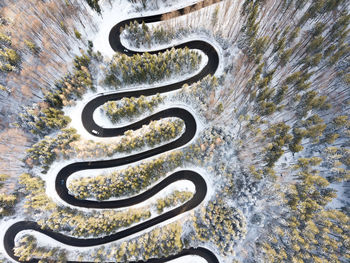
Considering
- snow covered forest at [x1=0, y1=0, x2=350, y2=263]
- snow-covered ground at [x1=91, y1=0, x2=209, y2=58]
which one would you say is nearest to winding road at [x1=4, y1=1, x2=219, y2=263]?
snow covered forest at [x1=0, y1=0, x2=350, y2=263]

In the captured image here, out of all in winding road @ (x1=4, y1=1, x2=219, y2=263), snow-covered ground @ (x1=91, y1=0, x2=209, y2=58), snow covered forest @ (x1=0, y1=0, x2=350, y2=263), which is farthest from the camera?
snow-covered ground @ (x1=91, y1=0, x2=209, y2=58)

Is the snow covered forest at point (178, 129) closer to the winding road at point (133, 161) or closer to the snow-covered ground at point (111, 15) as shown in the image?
the snow-covered ground at point (111, 15)

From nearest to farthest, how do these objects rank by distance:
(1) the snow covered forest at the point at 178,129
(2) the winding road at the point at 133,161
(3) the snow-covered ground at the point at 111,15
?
(1) the snow covered forest at the point at 178,129, (2) the winding road at the point at 133,161, (3) the snow-covered ground at the point at 111,15

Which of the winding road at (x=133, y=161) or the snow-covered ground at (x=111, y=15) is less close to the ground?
the snow-covered ground at (x=111, y=15)

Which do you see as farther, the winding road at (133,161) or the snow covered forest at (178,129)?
the winding road at (133,161)

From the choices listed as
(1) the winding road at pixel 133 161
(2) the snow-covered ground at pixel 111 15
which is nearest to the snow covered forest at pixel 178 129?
(2) the snow-covered ground at pixel 111 15

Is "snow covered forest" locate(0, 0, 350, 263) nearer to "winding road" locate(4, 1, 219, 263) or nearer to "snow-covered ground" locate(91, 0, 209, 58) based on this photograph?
"snow-covered ground" locate(91, 0, 209, 58)

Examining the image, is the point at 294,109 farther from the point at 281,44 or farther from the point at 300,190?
the point at 300,190
